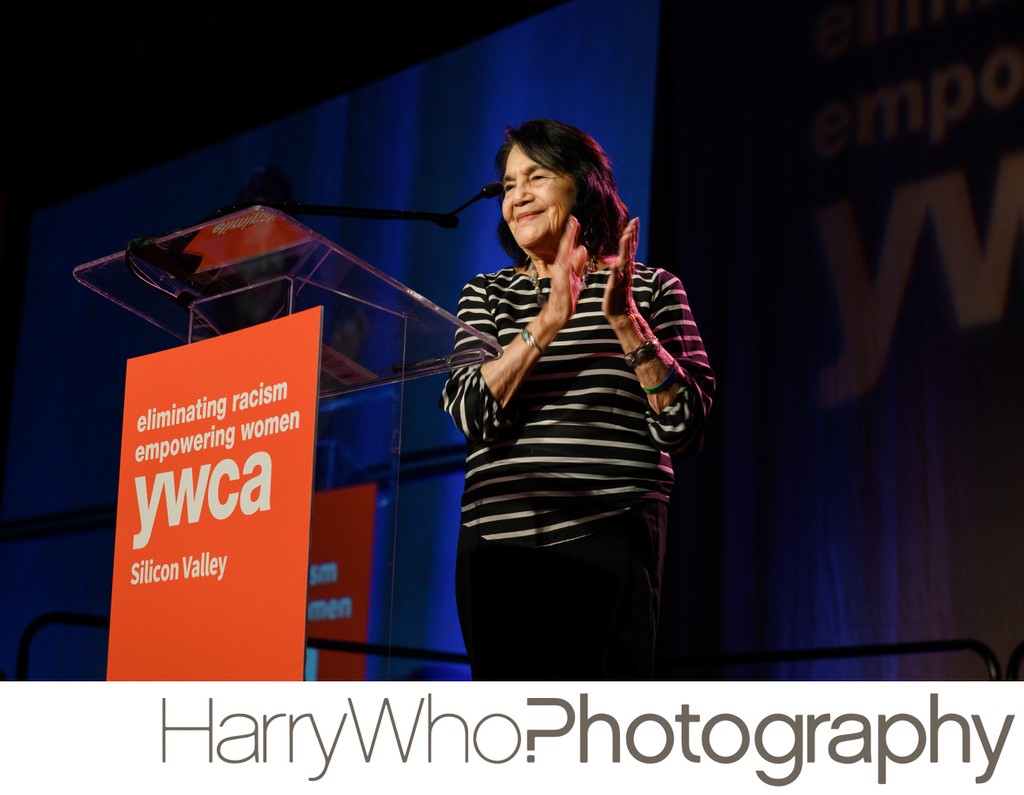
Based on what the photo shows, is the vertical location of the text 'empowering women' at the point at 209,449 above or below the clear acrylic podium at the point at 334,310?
below

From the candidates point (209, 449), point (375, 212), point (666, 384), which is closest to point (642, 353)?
point (666, 384)

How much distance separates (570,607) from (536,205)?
2.10 feet

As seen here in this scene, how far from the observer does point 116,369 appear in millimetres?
5422

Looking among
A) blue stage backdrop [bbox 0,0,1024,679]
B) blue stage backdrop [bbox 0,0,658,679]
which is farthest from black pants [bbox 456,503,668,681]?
blue stage backdrop [bbox 0,0,658,679]

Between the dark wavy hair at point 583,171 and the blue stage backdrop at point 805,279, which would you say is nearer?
the dark wavy hair at point 583,171

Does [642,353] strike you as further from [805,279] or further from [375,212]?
[805,279]

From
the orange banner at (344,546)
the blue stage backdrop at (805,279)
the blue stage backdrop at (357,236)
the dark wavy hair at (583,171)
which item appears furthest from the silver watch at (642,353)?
the blue stage backdrop at (357,236)

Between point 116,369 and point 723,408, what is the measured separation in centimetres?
304

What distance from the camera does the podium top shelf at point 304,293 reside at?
5.23 ft

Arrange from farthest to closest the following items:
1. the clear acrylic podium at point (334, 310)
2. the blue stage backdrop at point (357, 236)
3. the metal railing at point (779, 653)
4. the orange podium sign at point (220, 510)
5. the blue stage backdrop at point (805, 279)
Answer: the blue stage backdrop at point (357, 236) < the blue stage backdrop at point (805, 279) < the metal railing at point (779, 653) < the clear acrylic podium at point (334, 310) < the orange podium sign at point (220, 510)

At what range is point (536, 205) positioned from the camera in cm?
190

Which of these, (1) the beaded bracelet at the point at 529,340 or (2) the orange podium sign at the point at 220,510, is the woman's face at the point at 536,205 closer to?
(1) the beaded bracelet at the point at 529,340

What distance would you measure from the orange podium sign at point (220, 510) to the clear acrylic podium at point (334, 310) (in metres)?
0.12

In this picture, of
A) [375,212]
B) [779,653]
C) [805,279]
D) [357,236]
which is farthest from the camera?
[357,236]
